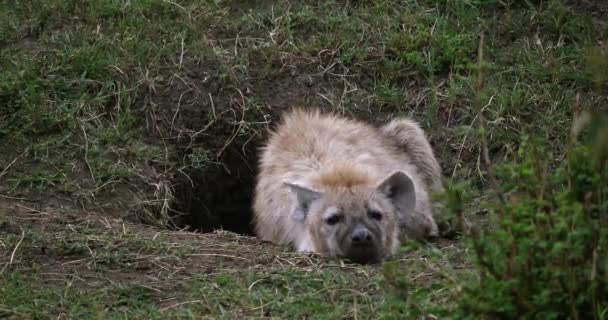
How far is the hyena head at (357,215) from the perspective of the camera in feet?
16.1

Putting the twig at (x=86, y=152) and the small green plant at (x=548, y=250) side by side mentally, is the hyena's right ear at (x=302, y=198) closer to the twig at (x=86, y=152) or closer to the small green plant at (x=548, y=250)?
the twig at (x=86, y=152)

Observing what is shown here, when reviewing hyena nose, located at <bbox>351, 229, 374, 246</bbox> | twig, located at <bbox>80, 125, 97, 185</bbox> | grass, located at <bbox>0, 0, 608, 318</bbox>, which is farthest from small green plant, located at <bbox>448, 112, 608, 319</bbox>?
twig, located at <bbox>80, 125, 97, 185</bbox>

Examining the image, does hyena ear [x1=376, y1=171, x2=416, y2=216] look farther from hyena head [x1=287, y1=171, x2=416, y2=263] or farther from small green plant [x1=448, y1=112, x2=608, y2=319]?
small green plant [x1=448, y1=112, x2=608, y2=319]

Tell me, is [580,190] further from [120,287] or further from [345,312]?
[120,287]

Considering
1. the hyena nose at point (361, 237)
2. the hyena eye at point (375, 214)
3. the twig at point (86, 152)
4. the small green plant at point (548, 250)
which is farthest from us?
the twig at point (86, 152)

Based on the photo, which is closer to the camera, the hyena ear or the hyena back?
the hyena back

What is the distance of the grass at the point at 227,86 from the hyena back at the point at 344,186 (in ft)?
0.86

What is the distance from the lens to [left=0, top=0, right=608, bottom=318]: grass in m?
5.76

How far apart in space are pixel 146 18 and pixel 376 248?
244cm

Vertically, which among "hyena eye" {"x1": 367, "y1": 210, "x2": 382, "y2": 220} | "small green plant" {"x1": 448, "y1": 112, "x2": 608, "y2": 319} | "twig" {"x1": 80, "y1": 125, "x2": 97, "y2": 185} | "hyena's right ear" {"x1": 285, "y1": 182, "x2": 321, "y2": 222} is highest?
"small green plant" {"x1": 448, "y1": 112, "x2": 608, "y2": 319}

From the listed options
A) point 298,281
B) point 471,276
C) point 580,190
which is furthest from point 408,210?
point 580,190

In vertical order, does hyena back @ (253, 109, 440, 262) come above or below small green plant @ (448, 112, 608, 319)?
below

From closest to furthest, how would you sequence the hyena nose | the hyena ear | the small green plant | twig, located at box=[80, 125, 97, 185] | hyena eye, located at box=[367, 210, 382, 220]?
the small green plant → the hyena nose → hyena eye, located at box=[367, 210, 382, 220] → the hyena ear → twig, located at box=[80, 125, 97, 185]

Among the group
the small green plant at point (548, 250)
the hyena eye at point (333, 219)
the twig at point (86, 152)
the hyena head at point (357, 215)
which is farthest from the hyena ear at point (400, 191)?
the small green plant at point (548, 250)
